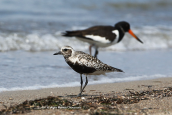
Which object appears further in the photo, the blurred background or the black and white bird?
the black and white bird

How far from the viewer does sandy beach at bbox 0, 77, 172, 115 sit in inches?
144

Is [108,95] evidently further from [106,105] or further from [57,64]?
[57,64]

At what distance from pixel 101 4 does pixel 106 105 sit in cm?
1539

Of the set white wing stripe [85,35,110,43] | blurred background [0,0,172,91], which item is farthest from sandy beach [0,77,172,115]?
white wing stripe [85,35,110,43]

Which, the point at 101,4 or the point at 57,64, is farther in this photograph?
the point at 101,4

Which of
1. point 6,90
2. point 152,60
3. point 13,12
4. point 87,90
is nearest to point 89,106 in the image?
point 87,90

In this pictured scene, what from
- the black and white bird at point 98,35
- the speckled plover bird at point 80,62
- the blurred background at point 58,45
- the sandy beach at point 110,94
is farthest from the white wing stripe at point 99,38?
the speckled plover bird at point 80,62

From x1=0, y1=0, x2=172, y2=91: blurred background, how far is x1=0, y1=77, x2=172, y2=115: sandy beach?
1.16 feet

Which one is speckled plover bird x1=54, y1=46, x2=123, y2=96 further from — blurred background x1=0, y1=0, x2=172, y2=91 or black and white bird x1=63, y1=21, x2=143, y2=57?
black and white bird x1=63, y1=21, x2=143, y2=57

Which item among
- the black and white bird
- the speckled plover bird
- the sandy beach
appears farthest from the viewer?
the black and white bird

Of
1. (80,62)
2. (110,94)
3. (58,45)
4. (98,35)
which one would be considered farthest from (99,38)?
(80,62)

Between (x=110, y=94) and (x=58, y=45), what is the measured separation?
509 centimetres

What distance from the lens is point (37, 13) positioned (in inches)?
557

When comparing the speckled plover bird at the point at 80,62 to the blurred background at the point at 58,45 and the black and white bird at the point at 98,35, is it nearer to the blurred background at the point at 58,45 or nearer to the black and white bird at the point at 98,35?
the blurred background at the point at 58,45
